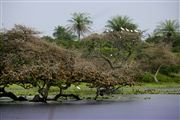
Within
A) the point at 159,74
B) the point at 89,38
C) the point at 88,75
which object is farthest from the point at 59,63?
the point at 159,74

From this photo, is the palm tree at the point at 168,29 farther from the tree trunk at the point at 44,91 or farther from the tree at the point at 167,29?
the tree trunk at the point at 44,91

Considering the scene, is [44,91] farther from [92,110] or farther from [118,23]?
[118,23]

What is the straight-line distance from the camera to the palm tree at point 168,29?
103 feet

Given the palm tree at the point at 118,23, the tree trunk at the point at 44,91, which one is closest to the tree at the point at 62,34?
the palm tree at the point at 118,23

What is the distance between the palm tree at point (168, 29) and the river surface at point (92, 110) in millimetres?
19694

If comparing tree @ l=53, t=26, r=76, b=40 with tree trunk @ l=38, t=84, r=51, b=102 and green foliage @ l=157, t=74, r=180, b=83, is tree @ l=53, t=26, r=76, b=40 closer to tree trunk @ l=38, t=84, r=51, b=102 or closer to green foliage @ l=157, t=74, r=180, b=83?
green foliage @ l=157, t=74, r=180, b=83

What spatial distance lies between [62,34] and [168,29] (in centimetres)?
688

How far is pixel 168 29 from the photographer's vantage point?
103ft

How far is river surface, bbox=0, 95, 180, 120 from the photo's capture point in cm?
910

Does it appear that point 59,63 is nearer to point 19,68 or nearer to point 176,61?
point 19,68

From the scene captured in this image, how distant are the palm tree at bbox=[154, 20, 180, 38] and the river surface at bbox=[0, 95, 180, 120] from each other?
64.6ft

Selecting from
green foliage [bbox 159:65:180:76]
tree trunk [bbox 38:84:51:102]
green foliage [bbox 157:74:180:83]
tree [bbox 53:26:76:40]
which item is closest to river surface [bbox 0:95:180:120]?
tree trunk [bbox 38:84:51:102]

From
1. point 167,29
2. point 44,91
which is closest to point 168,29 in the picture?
point 167,29

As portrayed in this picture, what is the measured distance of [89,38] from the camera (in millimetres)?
21047
